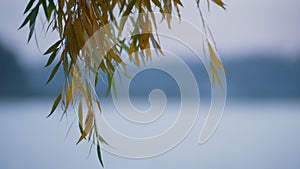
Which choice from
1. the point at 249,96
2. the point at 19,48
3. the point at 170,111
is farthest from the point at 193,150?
the point at 249,96

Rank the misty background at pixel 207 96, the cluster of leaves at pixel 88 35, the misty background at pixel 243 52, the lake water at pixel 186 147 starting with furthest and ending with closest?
the misty background at pixel 243 52 < the lake water at pixel 186 147 < the misty background at pixel 207 96 < the cluster of leaves at pixel 88 35

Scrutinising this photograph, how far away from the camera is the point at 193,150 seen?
3.57m

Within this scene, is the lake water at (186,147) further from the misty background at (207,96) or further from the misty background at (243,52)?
the misty background at (243,52)

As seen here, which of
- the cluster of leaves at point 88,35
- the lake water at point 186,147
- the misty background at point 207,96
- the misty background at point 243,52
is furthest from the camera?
the misty background at point 243,52

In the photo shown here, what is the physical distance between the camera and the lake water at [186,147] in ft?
10.5

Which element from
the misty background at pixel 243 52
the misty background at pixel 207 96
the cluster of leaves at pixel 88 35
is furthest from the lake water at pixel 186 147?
the cluster of leaves at pixel 88 35

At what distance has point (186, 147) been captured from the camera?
12.2 feet

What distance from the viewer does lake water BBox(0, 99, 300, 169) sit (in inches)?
126

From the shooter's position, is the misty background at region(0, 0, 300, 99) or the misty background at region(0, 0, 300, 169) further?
the misty background at region(0, 0, 300, 99)

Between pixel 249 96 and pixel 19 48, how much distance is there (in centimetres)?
339

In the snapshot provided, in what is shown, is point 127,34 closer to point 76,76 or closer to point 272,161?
point 76,76

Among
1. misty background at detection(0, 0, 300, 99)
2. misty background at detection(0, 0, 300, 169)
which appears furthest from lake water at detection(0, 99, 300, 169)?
misty background at detection(0, 0, 300, 99)

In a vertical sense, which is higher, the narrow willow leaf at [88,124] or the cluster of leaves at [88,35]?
the cluster of leaves at [88,35]

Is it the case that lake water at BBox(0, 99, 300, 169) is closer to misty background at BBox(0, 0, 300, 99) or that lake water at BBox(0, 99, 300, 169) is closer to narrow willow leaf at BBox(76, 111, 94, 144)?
misty background at BBox(0, 0, 300, 99)
